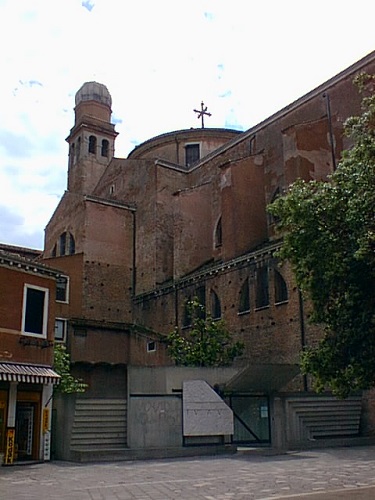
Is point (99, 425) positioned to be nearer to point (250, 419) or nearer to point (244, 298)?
point (250, 419)

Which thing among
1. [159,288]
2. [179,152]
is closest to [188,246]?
[159,288]

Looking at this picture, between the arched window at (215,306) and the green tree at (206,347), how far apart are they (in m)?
2.16

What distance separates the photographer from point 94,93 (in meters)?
52.6

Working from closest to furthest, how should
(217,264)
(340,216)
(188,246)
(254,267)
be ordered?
1. (340,216)
2. (254,267)
3. (217,264)
4. (188,246)

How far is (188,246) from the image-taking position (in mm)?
35938

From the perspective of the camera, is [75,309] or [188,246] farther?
[188,246]

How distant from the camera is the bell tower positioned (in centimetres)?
5141

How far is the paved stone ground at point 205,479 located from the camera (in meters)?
10.4

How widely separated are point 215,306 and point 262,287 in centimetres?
397

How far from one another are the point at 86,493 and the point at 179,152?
35.7 metres

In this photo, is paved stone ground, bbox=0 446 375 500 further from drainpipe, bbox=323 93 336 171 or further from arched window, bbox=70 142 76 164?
arched window, bbox=70 142 76 164

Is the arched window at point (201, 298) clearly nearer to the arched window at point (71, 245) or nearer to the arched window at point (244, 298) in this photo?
the arched window at point (244, 298)

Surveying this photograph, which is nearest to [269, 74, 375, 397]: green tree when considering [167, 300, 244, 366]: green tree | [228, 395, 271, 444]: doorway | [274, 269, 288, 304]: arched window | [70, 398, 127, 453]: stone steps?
[70, 398, 127, 453]: stone steps

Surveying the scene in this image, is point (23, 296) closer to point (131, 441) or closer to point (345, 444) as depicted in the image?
point (131, 441)
